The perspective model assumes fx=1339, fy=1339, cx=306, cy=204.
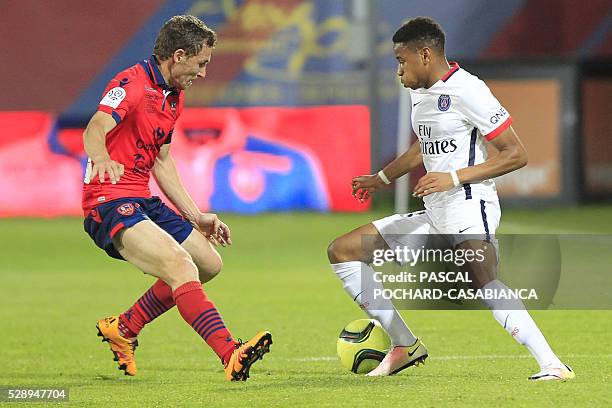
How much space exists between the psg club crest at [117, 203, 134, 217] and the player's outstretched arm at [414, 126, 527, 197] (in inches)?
64.3

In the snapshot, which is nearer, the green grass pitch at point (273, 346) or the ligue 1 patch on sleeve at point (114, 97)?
the green grass pitch at point (273, 346)

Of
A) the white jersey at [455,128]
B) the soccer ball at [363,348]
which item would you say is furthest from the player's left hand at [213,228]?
the white jersey at [455,128]

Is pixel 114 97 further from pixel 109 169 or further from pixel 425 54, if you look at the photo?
pixel 425 54

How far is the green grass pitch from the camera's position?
7.00 meters

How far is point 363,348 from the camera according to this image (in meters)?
7.90

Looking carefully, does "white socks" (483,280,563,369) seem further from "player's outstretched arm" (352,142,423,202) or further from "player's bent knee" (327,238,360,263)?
"player's outstretched arm" (352,142,423,202)

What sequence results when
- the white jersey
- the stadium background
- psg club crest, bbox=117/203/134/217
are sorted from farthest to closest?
the stadium background → psg club crest, bbox=117/203/134/217 → the white jersey

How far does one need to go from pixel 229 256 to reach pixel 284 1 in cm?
841

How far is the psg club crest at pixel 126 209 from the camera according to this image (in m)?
7.60

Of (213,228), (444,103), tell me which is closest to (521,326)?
(444,103)

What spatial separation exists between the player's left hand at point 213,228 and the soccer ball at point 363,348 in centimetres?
93

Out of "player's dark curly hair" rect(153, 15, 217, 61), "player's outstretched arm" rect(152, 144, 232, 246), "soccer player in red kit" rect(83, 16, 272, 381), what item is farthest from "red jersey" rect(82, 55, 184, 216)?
"player's outstretched arm" rect(152, 144, 232, 246)

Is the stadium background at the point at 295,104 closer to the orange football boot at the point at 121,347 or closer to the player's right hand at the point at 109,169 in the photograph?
the orange football boot at the point at 121,347

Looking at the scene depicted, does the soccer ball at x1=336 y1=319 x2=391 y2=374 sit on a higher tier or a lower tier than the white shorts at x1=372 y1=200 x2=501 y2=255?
lower
